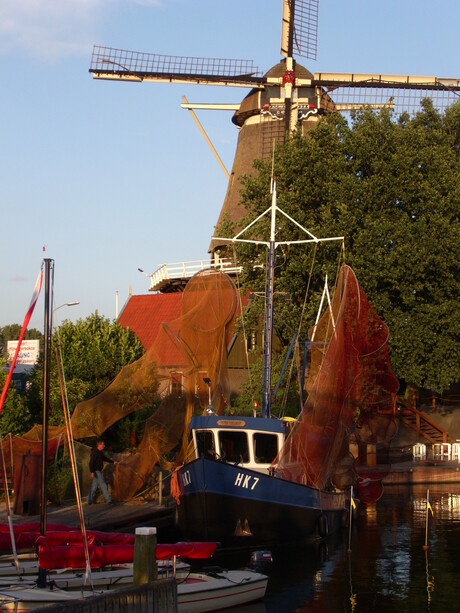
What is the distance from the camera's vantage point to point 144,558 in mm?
14328

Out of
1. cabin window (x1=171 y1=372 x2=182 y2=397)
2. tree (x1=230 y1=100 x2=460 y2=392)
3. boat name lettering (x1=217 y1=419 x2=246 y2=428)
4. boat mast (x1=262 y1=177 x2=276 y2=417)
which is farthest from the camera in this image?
tree (x1=230 y1=100 x2=460 y2=392)

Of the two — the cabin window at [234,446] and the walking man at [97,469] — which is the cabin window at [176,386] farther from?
the cabin window at [234,446]

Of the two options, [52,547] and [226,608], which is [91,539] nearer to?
[52,547]

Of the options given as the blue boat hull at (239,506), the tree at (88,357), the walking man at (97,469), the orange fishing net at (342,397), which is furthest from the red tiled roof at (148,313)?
the blue boat hull at (239,506)

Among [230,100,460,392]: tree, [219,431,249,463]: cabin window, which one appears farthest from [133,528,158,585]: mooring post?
[230,100,460,392]: tree

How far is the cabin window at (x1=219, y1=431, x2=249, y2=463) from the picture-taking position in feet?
86.8

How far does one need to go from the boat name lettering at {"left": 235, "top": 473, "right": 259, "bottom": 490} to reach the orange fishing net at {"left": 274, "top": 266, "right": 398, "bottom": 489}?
1392mm

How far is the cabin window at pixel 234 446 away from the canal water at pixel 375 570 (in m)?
2.91

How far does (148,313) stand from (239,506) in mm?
40784

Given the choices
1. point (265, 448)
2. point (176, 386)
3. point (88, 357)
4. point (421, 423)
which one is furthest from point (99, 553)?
point (421, 423)

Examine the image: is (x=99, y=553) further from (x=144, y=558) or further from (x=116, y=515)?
(x=116, y=515)

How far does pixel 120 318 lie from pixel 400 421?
2292 centimetres

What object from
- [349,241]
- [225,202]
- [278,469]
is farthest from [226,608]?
[225,202]

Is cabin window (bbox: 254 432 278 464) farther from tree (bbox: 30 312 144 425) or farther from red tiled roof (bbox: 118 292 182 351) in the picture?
red tiled roof (bbox: 118 292 182 351)
